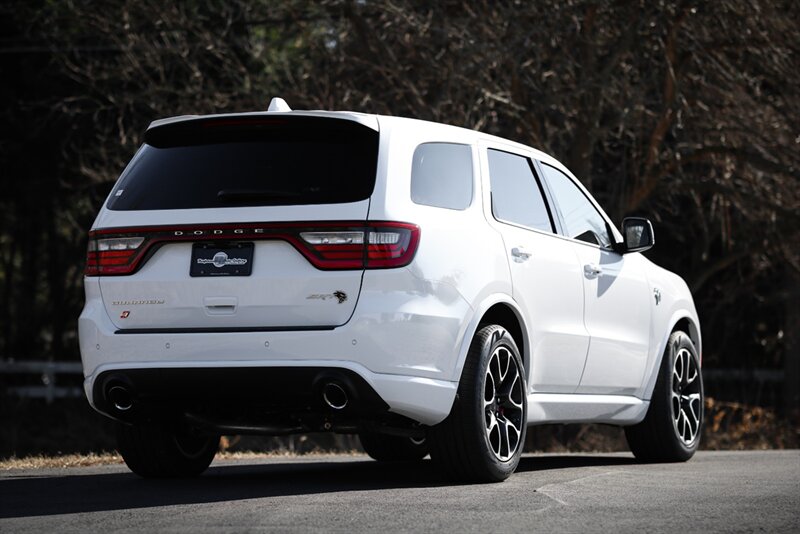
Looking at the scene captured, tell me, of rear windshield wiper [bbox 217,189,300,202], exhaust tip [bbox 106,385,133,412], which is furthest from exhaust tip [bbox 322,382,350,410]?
exhaust tip [bbox 106,385,133,412]

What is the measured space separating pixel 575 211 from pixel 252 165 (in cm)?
248

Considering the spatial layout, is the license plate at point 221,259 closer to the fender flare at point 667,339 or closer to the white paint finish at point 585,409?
the white paint finish at point 585,409

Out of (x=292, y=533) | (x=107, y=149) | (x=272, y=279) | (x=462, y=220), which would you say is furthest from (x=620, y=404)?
(x=107, y=149)

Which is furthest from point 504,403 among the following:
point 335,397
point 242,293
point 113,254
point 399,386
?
point 113,254

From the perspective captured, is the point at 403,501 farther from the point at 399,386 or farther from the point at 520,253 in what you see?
the point at 520,253

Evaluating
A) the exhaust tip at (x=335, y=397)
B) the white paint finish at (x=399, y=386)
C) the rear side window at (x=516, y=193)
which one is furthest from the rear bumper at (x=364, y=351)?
the rear side window at (x=516, y=193)

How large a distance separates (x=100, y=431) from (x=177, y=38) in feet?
21.5

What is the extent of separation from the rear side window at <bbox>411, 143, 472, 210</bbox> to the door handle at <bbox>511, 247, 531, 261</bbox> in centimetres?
40

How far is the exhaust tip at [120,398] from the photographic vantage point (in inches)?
287

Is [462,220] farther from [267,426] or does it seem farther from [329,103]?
[329,103]

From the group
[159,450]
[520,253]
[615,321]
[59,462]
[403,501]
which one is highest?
[520,253]

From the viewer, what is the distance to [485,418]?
741 cm

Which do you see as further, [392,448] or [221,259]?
[392,448]

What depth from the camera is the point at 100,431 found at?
21344 millimetres
